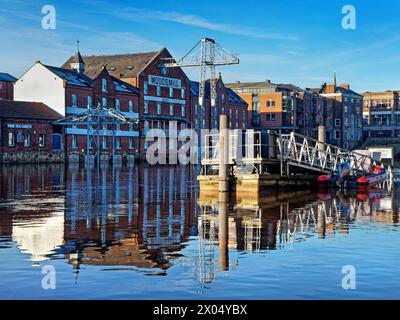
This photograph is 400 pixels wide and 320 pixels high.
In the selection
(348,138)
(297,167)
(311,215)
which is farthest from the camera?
(348,138)

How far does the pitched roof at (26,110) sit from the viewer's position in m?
68.2

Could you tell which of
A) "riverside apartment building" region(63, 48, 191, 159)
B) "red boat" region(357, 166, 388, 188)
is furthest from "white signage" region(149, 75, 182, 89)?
"red boat" region(357, 166, 388, 188)

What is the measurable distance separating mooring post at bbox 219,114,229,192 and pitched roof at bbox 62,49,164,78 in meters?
61.2

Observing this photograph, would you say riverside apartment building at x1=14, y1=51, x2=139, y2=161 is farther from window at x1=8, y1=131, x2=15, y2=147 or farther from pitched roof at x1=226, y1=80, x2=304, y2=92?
pitched roof at x1=226, y1=80, x2=304, y2=92

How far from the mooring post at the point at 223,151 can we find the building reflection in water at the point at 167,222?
76 cm

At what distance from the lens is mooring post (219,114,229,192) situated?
26.1m

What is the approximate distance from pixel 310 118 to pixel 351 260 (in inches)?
4342

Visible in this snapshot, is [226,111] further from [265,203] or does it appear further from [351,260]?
[351,260]

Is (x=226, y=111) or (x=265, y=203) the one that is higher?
(x=226, y=111)

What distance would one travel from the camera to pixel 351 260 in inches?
502

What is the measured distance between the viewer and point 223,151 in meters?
26.0
